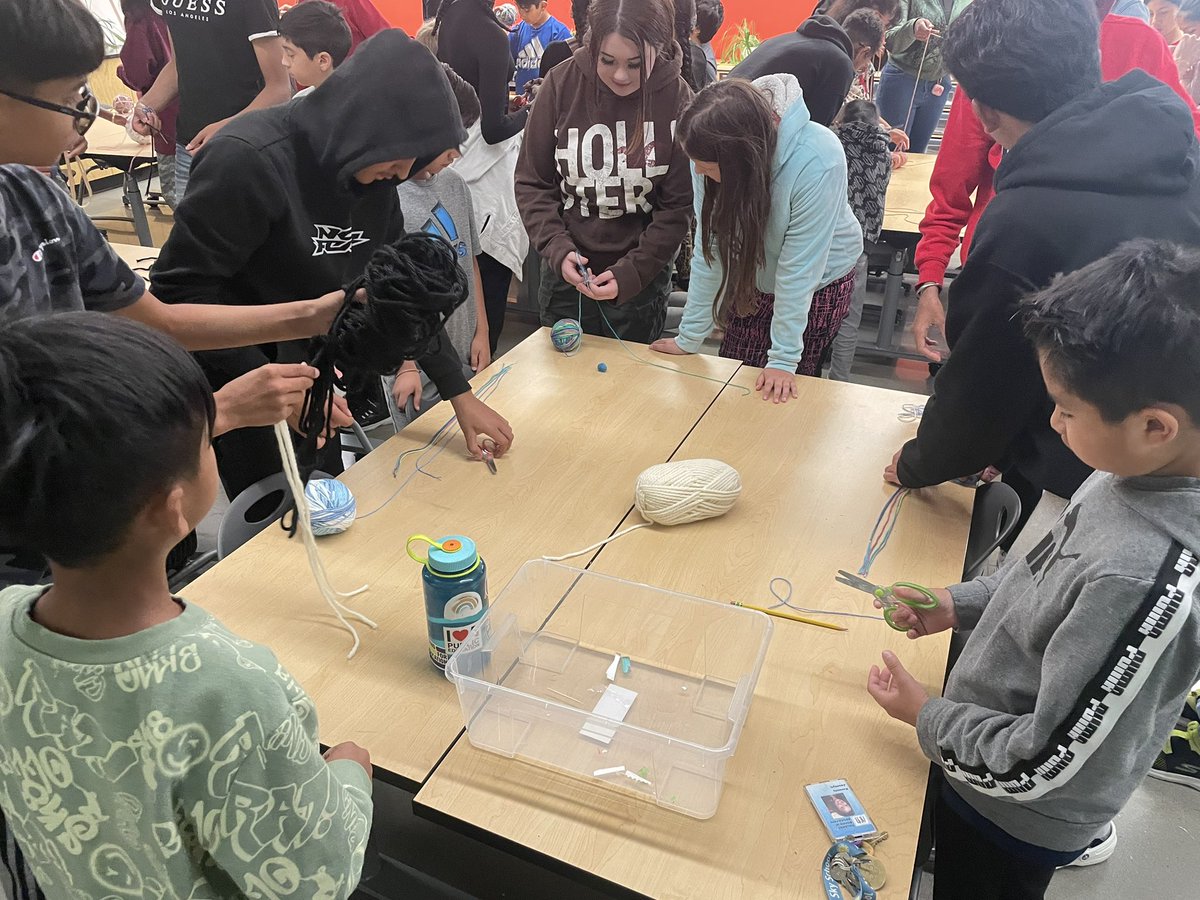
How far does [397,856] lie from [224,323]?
1.00 metres

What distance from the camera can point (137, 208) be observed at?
181 inches

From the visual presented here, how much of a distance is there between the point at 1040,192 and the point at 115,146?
5.25 m

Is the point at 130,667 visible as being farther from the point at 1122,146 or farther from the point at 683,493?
the point at 1122,146

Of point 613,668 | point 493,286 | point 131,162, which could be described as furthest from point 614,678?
point 131,162

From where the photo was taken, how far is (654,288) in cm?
263

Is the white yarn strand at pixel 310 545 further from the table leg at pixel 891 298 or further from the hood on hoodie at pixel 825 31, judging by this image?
the table leg at pixel 891 298

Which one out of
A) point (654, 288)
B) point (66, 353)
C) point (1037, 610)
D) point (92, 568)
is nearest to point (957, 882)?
point (1037, 610)

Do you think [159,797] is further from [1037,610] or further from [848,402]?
[848,402]

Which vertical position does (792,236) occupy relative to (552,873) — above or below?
above

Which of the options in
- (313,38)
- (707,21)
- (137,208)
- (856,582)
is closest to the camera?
(856,582)

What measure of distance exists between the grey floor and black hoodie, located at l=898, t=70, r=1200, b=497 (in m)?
0.86

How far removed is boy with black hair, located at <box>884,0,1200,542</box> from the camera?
4.17 feet

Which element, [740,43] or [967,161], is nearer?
[967,161]

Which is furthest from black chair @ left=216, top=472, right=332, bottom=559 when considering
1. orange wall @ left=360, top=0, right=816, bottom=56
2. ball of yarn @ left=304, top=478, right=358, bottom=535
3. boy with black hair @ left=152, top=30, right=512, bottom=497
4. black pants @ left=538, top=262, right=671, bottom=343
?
orange wall @ left=360, top=0, right=816, bottom=56
